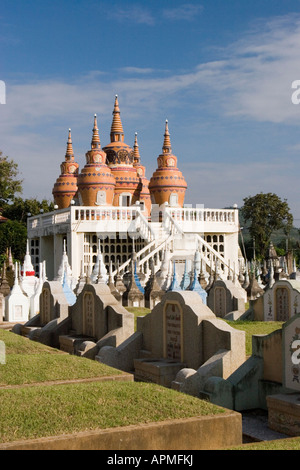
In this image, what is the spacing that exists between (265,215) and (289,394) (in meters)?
55.0

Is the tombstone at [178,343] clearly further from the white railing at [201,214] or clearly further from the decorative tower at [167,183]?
the decorative tower at [167,183]

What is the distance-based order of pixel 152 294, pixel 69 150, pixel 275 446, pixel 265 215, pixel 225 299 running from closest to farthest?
pixel 275 446 < pixel 225 299 < pixel 152 294 < pixel 69 150 < pixel 265 215

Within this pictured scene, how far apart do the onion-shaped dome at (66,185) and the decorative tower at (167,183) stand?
9.24 meters

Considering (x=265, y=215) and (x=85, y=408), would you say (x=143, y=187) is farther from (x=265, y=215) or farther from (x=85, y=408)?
(x=85, y=408)

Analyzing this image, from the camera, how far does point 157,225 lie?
4025cm

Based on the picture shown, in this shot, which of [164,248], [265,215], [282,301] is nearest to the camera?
[282,301]

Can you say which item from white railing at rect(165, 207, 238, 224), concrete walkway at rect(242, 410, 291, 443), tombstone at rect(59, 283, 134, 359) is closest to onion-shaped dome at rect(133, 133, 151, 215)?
white railing at rect(165, 207, 238, 224)

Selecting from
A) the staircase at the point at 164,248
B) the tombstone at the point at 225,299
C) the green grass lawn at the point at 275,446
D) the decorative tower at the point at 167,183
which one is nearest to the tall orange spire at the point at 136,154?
the decorative tower at the point at 167,183

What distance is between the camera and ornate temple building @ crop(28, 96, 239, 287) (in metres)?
36.8

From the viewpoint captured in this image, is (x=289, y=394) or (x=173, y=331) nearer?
(x=289, y=394)

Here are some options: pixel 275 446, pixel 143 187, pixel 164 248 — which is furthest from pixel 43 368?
pixel 143 187

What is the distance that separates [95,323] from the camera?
17031mm

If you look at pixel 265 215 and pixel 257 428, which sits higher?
pixel 265 215
